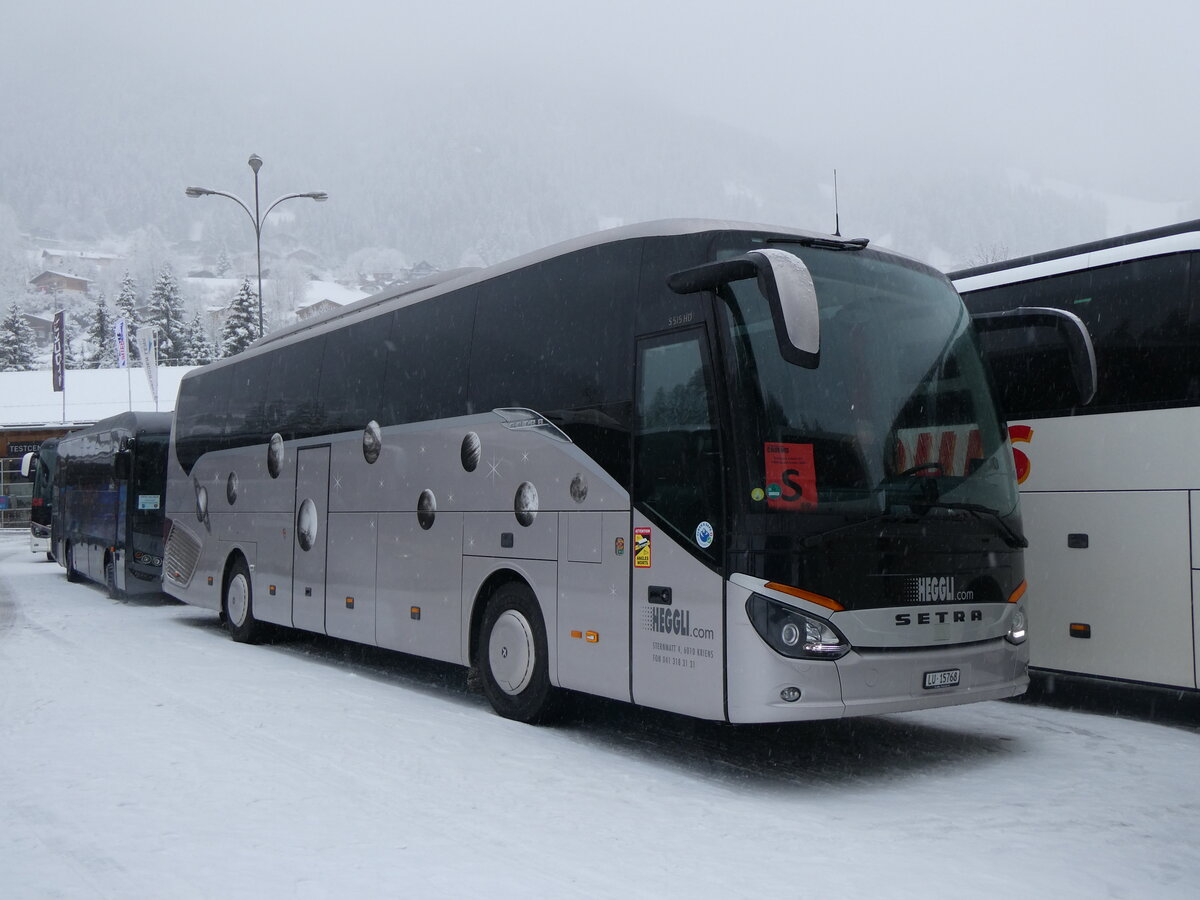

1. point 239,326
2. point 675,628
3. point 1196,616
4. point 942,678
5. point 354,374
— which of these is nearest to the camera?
point 942,678

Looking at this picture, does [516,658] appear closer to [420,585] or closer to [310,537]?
[420,585]

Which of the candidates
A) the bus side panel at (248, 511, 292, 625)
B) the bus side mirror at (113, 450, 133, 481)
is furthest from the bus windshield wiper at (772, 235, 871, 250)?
the bus side mirror at (113, 450, 133, 481)

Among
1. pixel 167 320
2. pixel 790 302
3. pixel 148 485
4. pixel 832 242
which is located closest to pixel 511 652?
pixel 832 242

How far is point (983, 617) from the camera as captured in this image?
7.75 metres

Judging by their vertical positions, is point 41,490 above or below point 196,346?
below

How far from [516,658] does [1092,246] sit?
5797 millimetres

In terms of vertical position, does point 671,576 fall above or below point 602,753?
above

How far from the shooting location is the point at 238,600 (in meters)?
15.2

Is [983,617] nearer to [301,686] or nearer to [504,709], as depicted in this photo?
[504,709]

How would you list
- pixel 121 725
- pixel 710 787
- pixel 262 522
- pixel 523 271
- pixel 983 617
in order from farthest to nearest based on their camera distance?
1. pixel 262 522
2. pixel 523 271
3. pixel 121 725
4. pixel 983 617
5. pixel 710 787

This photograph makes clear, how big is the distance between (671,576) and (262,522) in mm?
8209

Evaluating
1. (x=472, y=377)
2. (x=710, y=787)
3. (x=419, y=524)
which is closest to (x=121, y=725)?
(x=419, y=524)

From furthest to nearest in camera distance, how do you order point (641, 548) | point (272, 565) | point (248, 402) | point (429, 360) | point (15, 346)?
point (15, 346) < point (248, 402) < point (272, 565) < point (429, 360) < point (641, 548)

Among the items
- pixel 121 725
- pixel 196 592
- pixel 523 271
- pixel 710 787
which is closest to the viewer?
pixel 710 787
